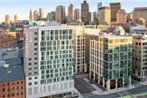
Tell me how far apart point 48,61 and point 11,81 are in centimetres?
1735

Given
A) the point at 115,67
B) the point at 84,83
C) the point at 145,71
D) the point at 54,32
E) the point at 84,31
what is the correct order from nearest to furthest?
the point at 54,32
the point at 115,67
the point at 84,83
the point at 145,71
the point at 84,31

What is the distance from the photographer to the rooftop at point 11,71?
9654 cm

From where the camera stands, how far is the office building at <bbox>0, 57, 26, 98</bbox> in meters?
95.1

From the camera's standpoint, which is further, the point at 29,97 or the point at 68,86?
the point at 68,86

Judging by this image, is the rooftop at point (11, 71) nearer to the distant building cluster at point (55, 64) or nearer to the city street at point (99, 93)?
the distant building cluster at point (55, 64)

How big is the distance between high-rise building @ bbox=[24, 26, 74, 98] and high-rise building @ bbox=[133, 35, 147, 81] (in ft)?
Result: 133

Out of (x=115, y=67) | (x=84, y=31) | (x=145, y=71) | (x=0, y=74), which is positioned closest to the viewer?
(x=0, y=74)

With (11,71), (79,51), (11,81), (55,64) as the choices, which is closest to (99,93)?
(55,64)

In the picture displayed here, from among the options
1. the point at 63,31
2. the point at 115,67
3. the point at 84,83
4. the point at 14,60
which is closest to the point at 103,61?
the point at 115,67

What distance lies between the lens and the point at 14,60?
357 feet

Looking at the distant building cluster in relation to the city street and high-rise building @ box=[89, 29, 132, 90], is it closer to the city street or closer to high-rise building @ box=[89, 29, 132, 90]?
high-rise building @ box=[89, 29, 132, 90]

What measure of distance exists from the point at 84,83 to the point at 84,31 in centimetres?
3356

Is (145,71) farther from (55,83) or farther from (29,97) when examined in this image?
(29,97)

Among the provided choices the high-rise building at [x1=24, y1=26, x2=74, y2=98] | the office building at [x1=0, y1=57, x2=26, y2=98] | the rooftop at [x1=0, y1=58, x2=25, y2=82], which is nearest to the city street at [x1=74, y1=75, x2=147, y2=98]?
the high-rise building at [x1=24, y1=26, x2=74, y2=98]
